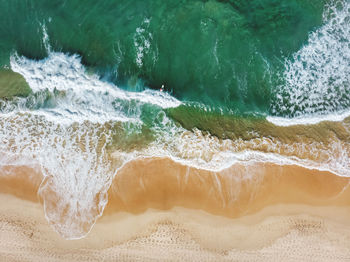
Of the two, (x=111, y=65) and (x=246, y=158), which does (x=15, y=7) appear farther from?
(x=246, y=158)

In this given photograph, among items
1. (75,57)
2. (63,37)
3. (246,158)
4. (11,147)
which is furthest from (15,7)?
(246,158)

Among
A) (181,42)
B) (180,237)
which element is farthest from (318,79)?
(180,237)

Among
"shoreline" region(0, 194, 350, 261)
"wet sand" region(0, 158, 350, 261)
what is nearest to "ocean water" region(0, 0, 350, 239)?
"wet sand" region(0, 158, 350, 261)

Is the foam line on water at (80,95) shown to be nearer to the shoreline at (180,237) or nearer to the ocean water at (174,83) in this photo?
the ocean water at (174,83)

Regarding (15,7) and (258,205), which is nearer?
(258,205)

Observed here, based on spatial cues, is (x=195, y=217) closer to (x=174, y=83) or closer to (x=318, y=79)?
(x=174, y=83)

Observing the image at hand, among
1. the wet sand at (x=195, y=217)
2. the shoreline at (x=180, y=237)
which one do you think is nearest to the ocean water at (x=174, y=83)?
the wet sand at (x=195, y=217)
